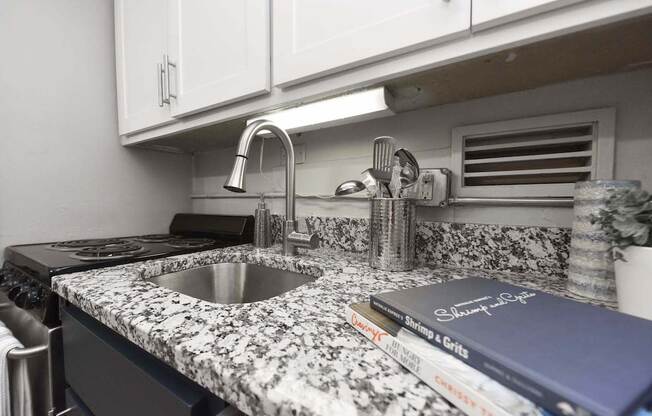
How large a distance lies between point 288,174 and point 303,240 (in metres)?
0.23

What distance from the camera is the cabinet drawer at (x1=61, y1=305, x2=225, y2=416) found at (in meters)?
0.38

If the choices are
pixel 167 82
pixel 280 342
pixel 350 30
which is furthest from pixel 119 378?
pixel 167 82

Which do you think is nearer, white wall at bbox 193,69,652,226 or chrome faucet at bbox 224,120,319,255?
white wall at bbox 193,69,652,226

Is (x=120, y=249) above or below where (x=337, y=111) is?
below

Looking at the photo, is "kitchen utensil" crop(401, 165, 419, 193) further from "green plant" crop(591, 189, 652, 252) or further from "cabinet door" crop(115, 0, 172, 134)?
"cabinet door" crop(115, 0, 172, 134)

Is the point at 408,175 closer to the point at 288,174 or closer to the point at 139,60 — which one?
the point at 288,174

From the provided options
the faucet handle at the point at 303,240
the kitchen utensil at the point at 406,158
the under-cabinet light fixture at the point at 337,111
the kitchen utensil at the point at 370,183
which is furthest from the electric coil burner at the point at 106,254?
the kitchen utensil at the point at 406,158

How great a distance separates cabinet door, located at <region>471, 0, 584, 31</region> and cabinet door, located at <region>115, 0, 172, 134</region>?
3.31 ft

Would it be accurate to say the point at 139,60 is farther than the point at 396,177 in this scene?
Yes

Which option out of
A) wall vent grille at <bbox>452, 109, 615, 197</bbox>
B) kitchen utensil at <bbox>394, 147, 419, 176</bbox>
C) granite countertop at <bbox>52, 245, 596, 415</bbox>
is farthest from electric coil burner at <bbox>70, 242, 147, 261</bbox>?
wall vent grille at <bbox>452, 109, 615, 197</bbox>

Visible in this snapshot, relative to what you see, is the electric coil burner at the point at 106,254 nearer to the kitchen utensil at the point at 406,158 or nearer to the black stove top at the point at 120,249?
the black stove top at the point at 120,249

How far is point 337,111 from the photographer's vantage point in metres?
0.80

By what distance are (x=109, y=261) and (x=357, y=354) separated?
788 mm

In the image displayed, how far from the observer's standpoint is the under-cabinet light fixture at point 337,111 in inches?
27.7
